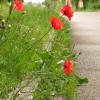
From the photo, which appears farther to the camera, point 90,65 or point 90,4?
point 90,4

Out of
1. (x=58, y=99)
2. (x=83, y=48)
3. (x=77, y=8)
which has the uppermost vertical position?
(x=58, y=99)

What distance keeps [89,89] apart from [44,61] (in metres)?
0.86

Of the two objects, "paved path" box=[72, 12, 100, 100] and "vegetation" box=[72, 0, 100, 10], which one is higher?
"paved path" box=[72, 12, 100, 100]

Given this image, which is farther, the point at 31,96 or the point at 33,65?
the point at 33,65

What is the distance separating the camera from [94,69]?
10.2 m

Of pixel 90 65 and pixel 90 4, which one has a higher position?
pixel 90 65

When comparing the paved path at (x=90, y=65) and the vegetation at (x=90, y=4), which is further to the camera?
the vegetation at (x=90, y=4)

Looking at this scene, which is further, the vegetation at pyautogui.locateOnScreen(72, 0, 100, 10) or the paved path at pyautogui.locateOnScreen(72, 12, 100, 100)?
the vegetation at pyautogui.locateOnScreen(72, 0, 100, 10)

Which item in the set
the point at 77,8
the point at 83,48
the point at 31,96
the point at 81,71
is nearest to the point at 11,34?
the point at 81,71

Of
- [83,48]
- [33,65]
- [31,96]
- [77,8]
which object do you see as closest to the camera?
[31,96]

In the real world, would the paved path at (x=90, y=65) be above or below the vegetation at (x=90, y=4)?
above

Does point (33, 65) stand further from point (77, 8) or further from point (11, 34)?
point (77, 8)

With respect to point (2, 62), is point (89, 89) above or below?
below

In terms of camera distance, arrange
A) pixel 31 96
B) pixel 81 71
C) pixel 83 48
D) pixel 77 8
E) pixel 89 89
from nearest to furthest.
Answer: pixel 31 96, pixel 89 89, pixel 81 71, pixel 83 48, pixel 77 8
